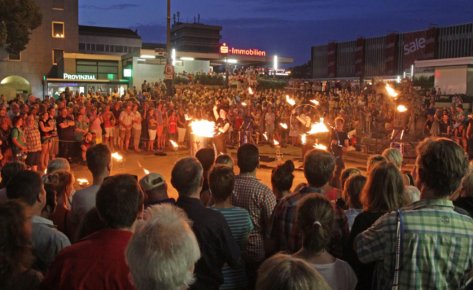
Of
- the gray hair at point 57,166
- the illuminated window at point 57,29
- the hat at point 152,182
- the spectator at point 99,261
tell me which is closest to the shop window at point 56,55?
the illuminated window at point 57,29

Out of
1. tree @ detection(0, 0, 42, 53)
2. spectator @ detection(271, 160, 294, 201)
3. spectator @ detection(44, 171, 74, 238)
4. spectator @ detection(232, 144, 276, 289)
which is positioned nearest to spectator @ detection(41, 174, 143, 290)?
spectator @ detection(232, 144, 276, 289)

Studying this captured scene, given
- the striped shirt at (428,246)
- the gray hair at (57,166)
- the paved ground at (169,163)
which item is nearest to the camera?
the striped shirt at (428,246)

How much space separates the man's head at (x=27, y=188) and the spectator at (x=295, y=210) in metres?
1.98

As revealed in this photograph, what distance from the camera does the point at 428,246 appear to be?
9.84ft

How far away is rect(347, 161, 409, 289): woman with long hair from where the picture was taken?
3631 mm

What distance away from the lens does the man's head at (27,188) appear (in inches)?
160

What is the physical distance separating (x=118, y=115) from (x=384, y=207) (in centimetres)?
1543

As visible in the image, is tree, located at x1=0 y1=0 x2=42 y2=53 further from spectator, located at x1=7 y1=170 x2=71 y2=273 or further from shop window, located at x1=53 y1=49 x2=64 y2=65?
spectator, located at x1=7 y1=170 x2=71 y2=273

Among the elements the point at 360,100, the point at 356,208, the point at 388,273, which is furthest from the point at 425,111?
the point at 388,273

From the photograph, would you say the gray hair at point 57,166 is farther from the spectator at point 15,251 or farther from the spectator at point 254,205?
the spectator at point 15,251

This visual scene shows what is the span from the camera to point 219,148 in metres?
15.1

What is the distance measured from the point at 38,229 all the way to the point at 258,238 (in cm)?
195

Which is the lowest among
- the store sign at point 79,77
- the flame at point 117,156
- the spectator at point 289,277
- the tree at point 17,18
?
the flame at point 117,156

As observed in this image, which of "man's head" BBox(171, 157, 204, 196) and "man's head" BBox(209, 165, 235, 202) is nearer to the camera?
"man's head" BBox(171, 157, 204, 196)
